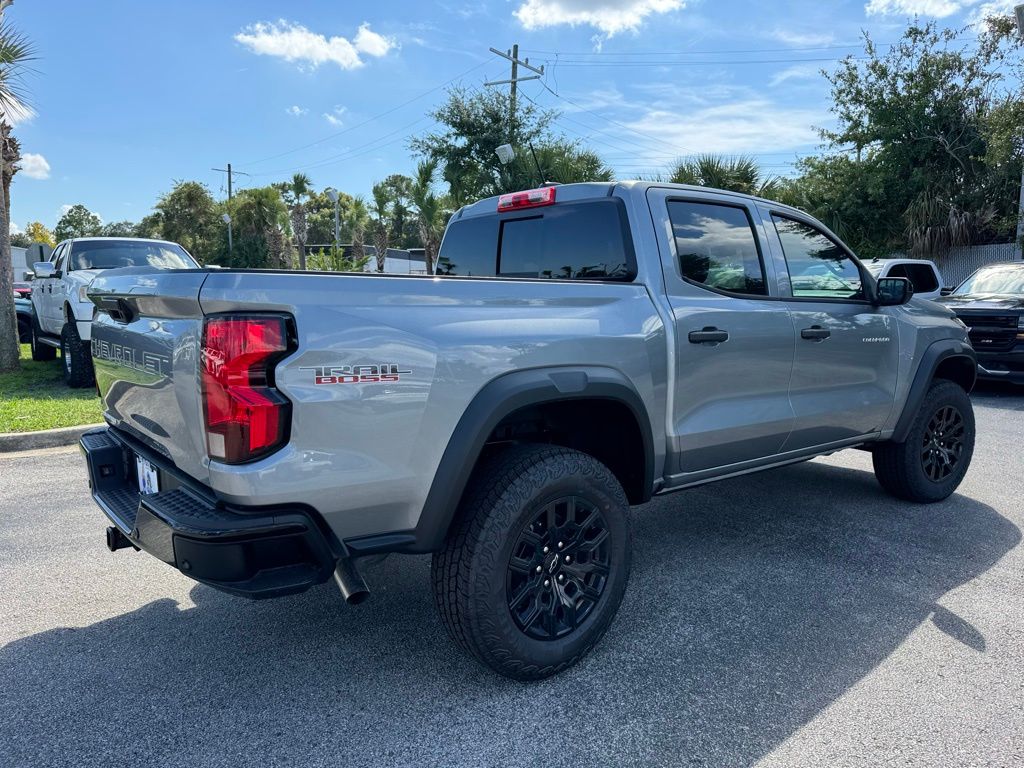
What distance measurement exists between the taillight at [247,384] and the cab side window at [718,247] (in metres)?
1.97

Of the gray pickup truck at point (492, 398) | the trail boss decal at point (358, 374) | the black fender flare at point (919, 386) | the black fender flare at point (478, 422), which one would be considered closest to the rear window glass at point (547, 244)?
the gray pickup truck at point (492, 398)

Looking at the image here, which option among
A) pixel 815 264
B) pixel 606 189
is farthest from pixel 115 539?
pixel 815 264

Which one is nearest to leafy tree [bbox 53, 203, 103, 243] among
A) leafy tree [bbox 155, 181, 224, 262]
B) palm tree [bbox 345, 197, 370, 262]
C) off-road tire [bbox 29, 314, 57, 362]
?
leafy tree [bbox 155, 181, 224, 262]

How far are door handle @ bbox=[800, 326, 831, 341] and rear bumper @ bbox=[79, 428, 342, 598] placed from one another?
2692 mm

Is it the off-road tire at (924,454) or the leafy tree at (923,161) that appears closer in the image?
the off-road tire at (924,454)

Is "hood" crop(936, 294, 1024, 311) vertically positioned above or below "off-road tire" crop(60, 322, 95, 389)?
above

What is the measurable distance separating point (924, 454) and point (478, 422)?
12.2 ft

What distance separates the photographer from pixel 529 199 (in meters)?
3.68

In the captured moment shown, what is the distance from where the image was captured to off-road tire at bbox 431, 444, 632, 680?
2.45m

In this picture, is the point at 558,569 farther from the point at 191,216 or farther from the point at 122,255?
the point at 191,216

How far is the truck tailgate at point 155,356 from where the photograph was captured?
86.5 inches

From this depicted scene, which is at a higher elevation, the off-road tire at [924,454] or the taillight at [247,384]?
the taillight at [247,384]

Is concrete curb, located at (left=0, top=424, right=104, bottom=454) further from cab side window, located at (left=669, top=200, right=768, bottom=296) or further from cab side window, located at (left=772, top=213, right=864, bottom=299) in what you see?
cab side window, located at (left=772, top=213, right=864, bottom=299)

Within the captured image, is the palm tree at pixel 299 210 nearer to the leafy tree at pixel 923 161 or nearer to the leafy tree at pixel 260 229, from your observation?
the leafy tree at pixel 260 229
